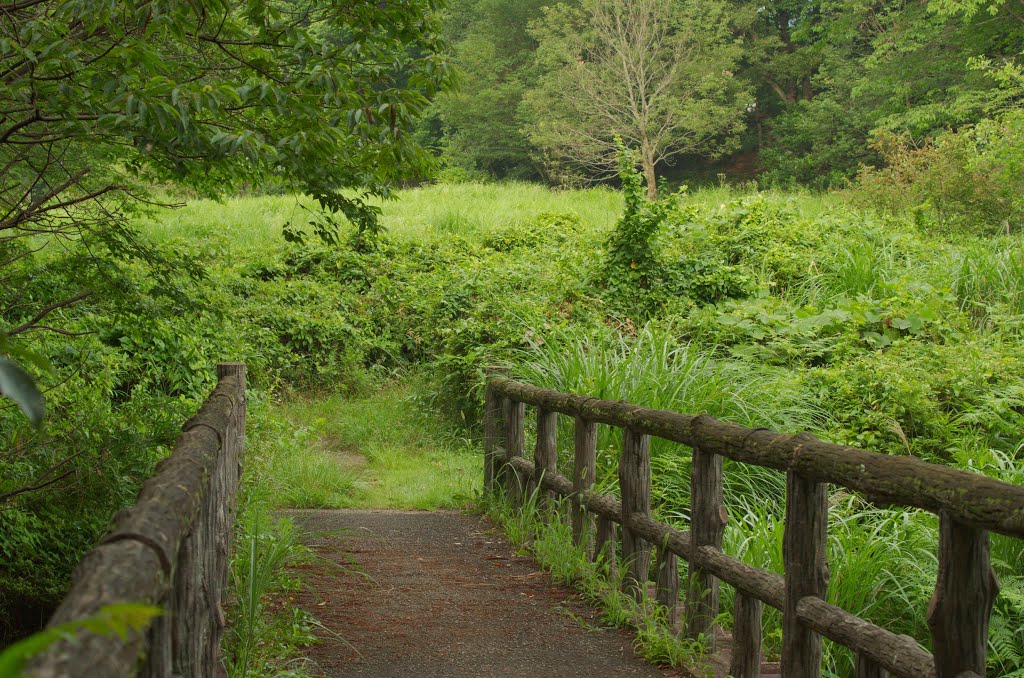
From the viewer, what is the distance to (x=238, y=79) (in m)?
5.98

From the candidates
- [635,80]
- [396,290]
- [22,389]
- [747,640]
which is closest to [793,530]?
[747,640]

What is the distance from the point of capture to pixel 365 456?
11625 millimetres

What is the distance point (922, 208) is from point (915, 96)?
18.0 meters

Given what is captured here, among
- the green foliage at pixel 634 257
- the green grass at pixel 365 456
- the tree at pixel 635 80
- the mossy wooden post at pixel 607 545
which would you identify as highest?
the tree at pixel 635 80

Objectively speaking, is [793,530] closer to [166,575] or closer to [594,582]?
[594,582]

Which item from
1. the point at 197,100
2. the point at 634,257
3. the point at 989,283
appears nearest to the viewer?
the point at 197,100

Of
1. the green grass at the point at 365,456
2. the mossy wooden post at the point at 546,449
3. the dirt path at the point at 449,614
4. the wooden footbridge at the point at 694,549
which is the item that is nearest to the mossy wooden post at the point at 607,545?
the wooden footbridge at the point at 694,549

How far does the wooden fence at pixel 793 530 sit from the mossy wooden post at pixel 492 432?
4.73 feet

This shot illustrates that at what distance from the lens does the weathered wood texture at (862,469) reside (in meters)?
2.51

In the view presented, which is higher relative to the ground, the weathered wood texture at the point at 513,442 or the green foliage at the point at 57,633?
the green foliage at the point at 57,633

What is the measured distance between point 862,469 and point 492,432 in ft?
17.4

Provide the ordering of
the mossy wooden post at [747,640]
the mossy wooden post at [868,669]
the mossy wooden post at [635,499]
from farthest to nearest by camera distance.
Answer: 1. the mossy wooden post at [635,499]
2. the mossy wooden post at [747,640]
3. the mossy wooden post at [868,669]

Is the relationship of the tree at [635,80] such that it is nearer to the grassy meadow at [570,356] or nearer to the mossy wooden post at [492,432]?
the grassy meadow at [570,356]

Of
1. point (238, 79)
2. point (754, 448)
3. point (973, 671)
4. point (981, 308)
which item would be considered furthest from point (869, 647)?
point (981, 308)
